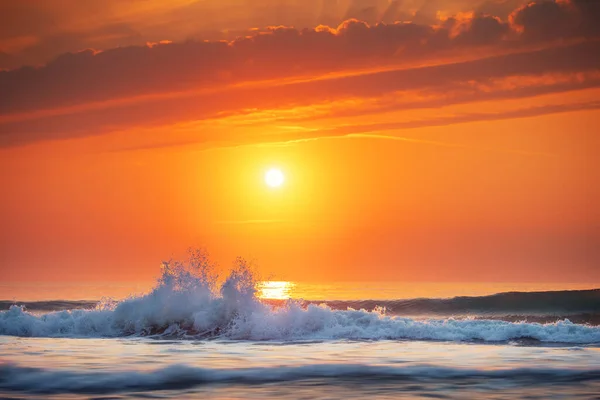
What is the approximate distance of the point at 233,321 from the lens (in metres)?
27.6

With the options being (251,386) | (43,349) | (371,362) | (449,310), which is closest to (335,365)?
(371,362)

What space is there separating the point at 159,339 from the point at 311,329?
5.23 m

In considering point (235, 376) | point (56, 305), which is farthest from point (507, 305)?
point (235, 376)

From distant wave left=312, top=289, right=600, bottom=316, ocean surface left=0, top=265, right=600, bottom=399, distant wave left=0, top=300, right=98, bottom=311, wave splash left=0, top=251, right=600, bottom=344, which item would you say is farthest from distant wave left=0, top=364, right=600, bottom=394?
distant wave left=0, top=300, right=98, bottom=311

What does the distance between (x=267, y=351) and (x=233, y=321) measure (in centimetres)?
674

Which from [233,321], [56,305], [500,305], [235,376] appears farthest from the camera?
[56,305]

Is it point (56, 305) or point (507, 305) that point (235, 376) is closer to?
point (507, 305)

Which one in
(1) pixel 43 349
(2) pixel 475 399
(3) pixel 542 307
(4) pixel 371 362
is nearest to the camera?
(2) pixel 475 399

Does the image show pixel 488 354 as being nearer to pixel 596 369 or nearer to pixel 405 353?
pixel 405 353

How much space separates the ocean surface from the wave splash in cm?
5

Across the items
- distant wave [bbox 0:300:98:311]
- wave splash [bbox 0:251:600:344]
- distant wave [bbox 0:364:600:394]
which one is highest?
distant wave [bbox 0:300:98:311]

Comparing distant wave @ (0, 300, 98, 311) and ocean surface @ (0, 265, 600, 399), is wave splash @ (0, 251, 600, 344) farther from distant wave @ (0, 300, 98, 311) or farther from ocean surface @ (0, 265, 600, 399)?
distant wave @ (0, 300, 98, 311)

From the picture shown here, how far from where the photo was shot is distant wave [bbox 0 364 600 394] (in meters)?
14.9

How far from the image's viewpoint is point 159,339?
83.5 feet
